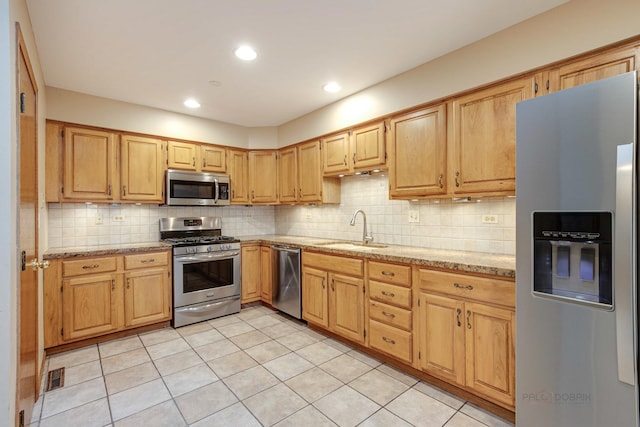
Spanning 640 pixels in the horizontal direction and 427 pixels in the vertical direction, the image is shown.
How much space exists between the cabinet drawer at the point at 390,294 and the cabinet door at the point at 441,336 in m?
0.11

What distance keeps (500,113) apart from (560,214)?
0.97 meters

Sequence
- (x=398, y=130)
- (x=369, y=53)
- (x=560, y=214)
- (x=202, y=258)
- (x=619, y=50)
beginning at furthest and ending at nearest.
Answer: (x=202, y=258) → (x=398, y=130) → (x=369, y=53) → (x=619, y=50) → (x=560, y=214)

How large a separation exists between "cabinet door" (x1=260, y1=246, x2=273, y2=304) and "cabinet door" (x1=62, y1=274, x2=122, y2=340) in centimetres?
161

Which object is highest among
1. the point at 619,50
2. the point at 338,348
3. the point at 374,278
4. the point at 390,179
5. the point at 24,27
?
the point at 24,27

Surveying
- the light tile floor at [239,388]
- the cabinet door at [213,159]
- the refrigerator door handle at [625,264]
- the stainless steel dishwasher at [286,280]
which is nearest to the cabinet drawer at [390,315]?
the light tile floor at [239,388]

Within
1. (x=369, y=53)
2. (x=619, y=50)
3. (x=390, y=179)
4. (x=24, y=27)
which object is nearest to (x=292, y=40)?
(x=369, y=53)

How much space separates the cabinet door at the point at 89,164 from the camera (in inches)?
119

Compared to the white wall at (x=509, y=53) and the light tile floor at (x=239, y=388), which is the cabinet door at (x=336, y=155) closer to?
the white wall at (x=509, y=53)

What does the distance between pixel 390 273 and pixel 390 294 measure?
0.17 metres

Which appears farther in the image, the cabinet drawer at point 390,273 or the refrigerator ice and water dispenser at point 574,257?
the cabinet drawer at point 390,273

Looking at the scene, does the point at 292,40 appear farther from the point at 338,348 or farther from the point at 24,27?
the point at 338,348

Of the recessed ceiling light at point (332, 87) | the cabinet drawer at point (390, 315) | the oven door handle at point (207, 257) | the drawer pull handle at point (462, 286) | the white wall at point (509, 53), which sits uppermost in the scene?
the recessed ceiling light at point (332, 87)

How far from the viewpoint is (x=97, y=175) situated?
3.18 meters

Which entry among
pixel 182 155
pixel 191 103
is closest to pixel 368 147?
pixel 191 103
